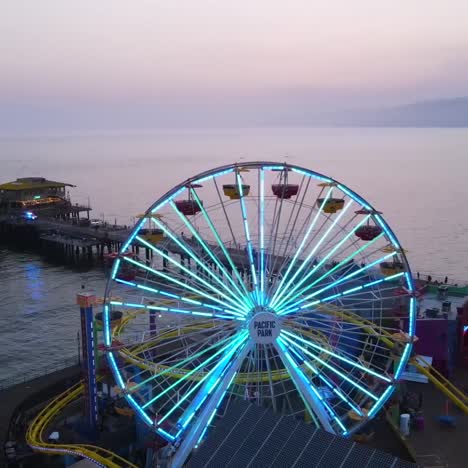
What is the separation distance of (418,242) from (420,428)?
1951 inches

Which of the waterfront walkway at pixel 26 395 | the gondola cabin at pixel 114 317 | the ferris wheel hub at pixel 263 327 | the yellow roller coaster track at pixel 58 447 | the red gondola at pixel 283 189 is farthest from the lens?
the gondola cabin at pixel 114 317

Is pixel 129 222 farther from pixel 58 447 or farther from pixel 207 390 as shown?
pixel 207 390

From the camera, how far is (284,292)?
19969 millimetres

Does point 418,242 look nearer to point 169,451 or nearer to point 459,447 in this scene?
point 459,447

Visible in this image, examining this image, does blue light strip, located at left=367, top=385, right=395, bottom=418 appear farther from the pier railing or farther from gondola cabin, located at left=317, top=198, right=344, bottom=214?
the pier railing

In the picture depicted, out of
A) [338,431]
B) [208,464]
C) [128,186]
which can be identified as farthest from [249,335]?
[128,186]

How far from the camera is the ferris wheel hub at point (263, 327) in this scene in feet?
63.6

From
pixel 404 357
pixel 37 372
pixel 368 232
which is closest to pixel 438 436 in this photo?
pixel 404 357

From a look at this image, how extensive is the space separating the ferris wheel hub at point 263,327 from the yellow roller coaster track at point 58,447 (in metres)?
6.41

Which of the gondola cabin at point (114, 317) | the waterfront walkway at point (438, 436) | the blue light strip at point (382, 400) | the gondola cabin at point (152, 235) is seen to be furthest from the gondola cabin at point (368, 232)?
the gondola cabin at point (114, 317)

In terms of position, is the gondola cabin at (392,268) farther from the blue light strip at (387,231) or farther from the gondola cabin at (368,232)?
the gondola cabin at (368,232)

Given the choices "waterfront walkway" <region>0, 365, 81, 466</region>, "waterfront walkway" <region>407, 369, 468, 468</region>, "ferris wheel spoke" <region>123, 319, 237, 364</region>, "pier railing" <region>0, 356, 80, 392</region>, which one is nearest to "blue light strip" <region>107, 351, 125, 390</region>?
"ferris wheel spoke" <region>123, 319, 237, 364</region>

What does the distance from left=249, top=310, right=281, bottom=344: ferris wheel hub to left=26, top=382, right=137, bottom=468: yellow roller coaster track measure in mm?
6413

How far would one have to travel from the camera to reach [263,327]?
63.7 ft
